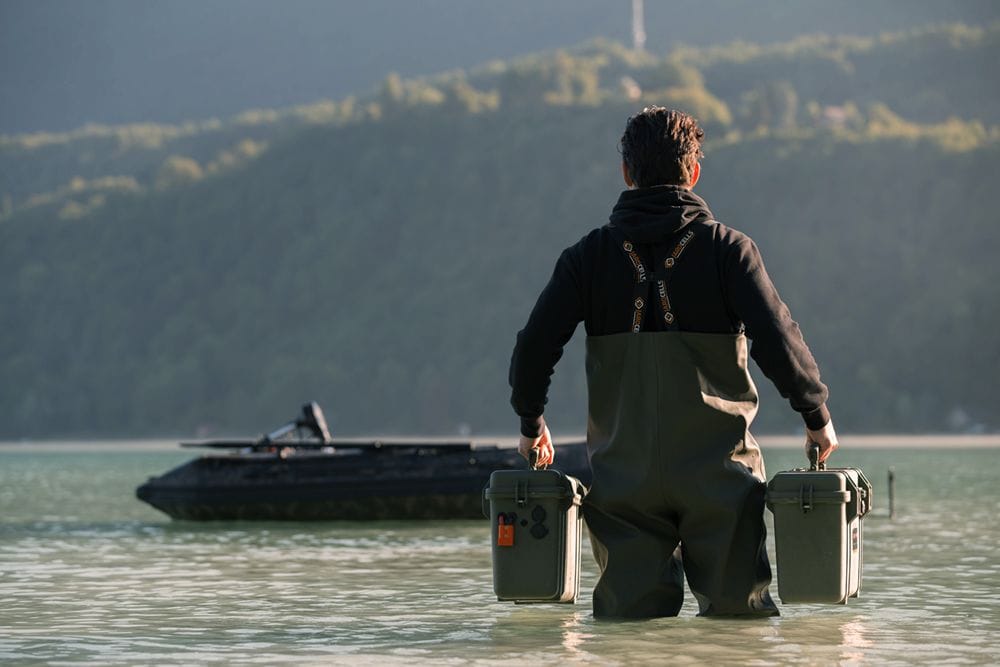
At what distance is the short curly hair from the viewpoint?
793 centimetres

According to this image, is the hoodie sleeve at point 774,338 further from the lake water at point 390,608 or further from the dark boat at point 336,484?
the dark boat at point 336,484

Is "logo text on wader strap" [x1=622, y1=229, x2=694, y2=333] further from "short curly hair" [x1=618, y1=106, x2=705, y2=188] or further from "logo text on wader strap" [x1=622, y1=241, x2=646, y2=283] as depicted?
"short curly hair" [x1=618, y1=106, x2=705, y2=188]

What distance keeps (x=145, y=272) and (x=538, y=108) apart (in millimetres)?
29368

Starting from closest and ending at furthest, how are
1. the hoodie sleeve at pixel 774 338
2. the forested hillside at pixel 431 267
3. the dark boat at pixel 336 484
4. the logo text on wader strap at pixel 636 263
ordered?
the hoodie sleeve at pixel 774 338, the logo text on wader strap at pixel 636 263, the dark boat at pixel 336 484, the forested hillside at pixel 431 267

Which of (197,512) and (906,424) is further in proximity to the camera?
(906,424)

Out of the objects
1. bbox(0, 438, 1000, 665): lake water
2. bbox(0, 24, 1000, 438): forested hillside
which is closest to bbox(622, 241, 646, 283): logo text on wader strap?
bbox(0, 438, 1000, 665): lake water

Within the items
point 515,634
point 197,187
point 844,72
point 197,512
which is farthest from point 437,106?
point 515,634

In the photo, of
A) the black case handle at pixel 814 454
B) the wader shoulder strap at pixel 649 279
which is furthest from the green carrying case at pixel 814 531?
the wader shoulder strap at pixel 649 279

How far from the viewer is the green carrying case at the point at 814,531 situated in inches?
300

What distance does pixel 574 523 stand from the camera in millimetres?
7980

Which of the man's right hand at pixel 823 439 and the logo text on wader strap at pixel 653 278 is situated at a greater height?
the logo text on wader strap at pixel 653 278

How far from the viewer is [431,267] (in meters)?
116

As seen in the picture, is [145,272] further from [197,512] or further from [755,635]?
[755,635]

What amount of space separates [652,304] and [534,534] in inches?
41.5
